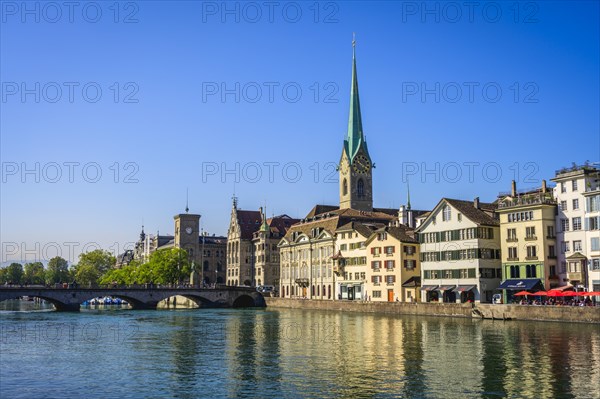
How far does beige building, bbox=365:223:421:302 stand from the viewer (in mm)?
110875

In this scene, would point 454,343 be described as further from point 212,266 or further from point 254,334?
point 212,266

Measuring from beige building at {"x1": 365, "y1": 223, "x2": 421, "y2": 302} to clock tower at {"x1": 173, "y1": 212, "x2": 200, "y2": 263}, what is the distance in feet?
285

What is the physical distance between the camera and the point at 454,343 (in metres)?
57.4

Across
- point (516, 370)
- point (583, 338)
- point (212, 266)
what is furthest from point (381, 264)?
point (212, 266)

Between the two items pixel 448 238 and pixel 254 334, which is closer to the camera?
pixel 254 334

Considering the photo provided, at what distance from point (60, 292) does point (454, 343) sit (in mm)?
78257

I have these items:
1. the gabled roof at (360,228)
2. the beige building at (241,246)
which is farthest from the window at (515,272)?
the beige building at (241,246)

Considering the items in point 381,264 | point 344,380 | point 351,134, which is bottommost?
point 344,380

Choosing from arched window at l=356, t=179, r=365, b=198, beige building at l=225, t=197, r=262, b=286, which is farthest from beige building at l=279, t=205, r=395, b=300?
beige building at l=225, t=197, r=262, b=286

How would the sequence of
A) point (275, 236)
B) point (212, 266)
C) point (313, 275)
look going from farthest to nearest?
point (212, 266)
point (275, 236)
point (313, 275)

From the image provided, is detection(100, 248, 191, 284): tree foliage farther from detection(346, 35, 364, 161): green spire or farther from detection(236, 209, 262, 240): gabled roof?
detection(346, 35, 364, 161): green spire

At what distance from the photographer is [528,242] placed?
91.4 metres

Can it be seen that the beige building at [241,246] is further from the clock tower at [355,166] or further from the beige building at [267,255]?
the clock tower at [355,166]

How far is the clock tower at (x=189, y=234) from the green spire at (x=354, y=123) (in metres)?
50.9
